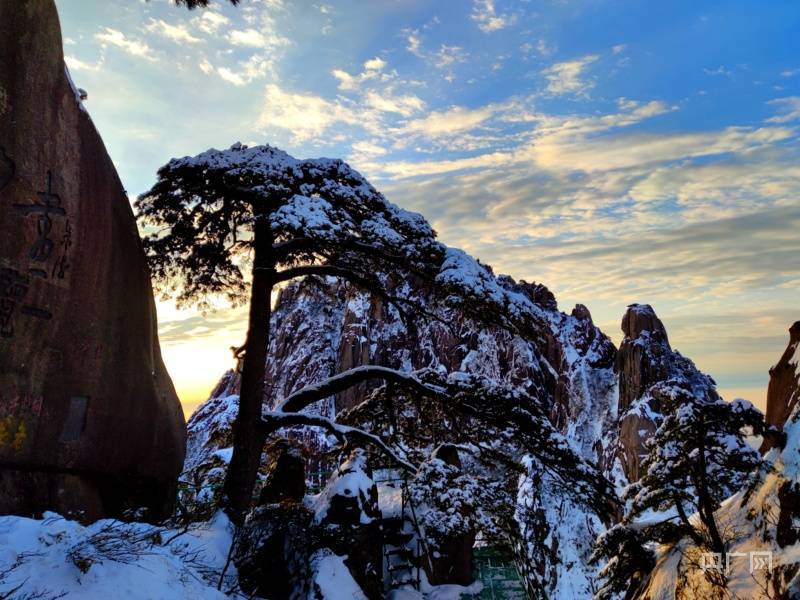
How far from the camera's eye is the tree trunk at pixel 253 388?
880cm

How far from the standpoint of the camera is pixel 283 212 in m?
7.43

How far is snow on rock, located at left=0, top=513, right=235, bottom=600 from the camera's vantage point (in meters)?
3.90

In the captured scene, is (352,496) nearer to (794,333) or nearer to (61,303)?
(61,303)

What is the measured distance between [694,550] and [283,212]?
8.16m

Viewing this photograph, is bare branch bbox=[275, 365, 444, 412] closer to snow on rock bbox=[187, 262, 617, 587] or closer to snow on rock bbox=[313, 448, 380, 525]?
snow on rock bbox=[313, 448, 380, 525]

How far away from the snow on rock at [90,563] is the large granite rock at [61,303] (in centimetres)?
150

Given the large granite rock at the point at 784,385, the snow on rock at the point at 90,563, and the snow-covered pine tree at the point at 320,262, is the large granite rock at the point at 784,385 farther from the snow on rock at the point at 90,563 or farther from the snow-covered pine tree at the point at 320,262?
the snow on rock at the point at 90,563

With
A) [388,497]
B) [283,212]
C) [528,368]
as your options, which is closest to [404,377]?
[388,497]

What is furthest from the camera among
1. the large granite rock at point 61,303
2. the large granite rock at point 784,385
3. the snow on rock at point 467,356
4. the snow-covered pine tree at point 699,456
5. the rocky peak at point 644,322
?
the snow on rock at point 467,356

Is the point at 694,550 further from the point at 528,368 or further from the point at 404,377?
the point at 528,368

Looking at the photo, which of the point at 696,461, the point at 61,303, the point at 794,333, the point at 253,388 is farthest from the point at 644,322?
the point at 61,303

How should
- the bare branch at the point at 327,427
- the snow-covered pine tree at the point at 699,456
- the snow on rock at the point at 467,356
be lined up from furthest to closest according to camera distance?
the snow on rock at the point at 467,356 → the bare branch at the point at 327,427 → the snow-covered pine tree at the point at 699,456

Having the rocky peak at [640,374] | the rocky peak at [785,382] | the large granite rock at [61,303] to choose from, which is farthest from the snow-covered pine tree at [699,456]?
the rocky peak at [640,374]

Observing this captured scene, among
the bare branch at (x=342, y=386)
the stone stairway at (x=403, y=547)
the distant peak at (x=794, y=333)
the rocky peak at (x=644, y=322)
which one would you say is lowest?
the stone stairway at (x=403, y=547)
